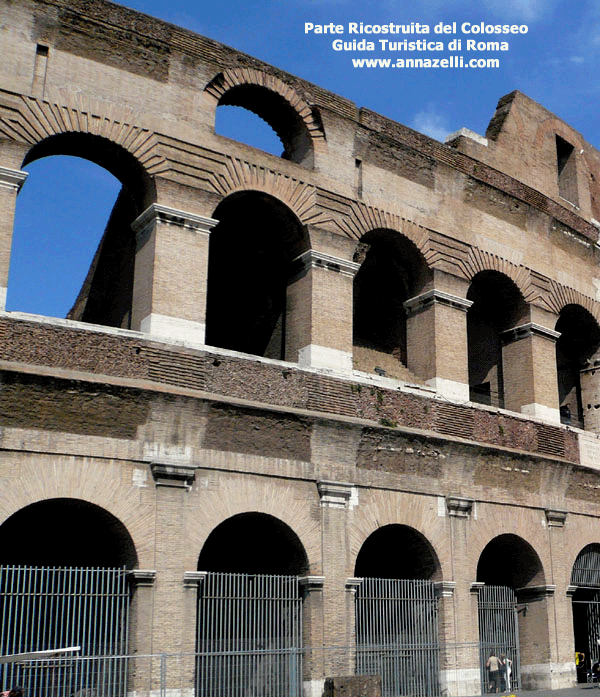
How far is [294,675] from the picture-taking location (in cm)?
1134

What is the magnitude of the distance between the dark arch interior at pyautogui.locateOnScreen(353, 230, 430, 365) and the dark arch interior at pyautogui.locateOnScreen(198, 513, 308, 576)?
4.04 meters

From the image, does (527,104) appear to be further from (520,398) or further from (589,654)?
(589,654)

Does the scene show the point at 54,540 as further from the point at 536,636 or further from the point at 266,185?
the point at 536,636

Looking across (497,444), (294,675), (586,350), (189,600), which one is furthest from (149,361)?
(586,350)

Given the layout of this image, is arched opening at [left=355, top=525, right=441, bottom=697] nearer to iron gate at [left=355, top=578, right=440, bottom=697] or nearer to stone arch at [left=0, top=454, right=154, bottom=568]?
iron gate at [left=355, top=578, right=440, bottom=697]

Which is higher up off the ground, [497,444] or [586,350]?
[586,350]

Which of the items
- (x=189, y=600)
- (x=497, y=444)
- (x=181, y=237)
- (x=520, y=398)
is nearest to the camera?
(x=189, y=600)

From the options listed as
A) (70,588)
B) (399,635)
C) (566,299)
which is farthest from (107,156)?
(566,299)

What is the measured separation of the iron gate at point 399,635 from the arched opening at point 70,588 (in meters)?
3.29

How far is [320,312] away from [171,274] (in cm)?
228

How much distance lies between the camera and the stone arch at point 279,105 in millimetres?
13258

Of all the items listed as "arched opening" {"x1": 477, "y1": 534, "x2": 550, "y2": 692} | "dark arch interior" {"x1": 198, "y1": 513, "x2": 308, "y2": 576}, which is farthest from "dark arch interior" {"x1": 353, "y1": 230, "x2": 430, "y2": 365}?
"dark arch interior" {"x1": 198, "y1": 513, "x2": 308, "y2": 576}

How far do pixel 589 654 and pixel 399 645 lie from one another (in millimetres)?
5367

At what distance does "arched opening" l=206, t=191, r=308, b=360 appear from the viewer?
13.5 m
